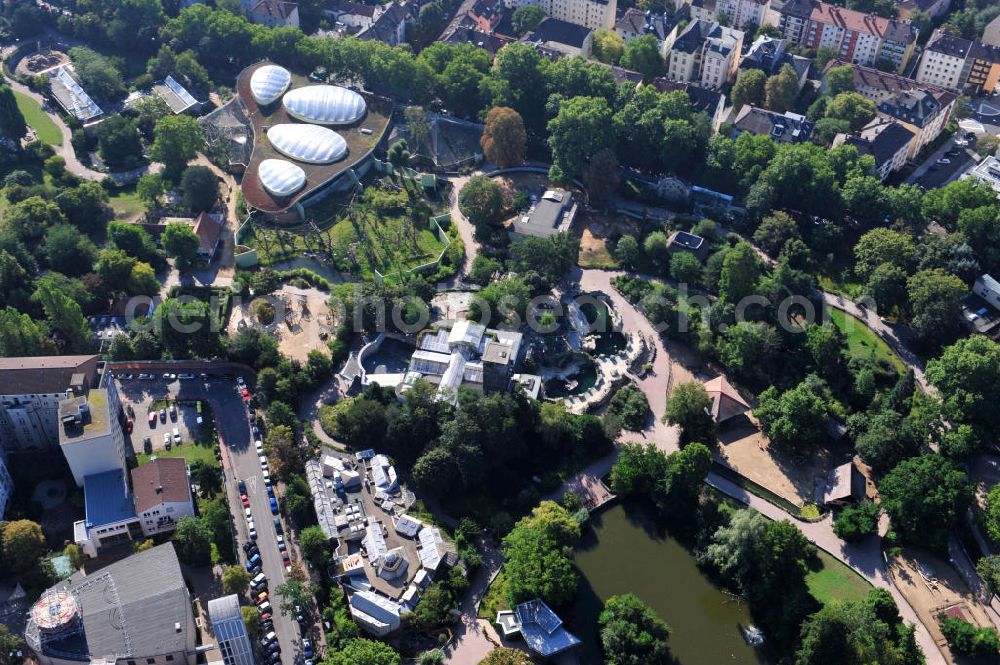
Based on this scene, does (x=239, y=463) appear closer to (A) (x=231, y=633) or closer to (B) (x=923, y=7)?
(A) (x=231, y=633)

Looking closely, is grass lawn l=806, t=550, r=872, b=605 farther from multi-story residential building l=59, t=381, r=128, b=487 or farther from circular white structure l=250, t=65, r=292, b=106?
circular white structure l=250, t=65, r=292, b=106

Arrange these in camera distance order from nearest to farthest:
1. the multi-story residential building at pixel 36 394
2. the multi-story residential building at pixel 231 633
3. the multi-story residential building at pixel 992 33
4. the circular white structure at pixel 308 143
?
1. the multi-story residential building at pixel 231 633
2. the multi-story residential building at pixel 36 394
3. the circular white structure at pixel 308 143
4. the multi-story residential building at pixel 992 33

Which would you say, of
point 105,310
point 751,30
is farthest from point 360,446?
point 751,30

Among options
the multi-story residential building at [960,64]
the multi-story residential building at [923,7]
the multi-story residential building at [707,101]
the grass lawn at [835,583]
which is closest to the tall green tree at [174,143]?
the multi-story residential building at [707,101]

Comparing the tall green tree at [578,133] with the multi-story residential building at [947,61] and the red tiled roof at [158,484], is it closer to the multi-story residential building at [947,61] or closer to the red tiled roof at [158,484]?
the multi-story residential building at [947,61]

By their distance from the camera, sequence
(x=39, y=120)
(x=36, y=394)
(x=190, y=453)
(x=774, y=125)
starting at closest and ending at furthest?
(x=36, y=394), (x=190, y=453), (x=774, y=125), (x=39, y=120)

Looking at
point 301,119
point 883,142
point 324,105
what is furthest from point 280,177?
point 883,142

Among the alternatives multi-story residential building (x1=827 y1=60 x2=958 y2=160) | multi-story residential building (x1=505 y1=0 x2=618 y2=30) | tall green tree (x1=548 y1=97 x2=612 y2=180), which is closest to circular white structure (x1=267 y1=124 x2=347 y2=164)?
tall green tree (x1=548 y1=97 x2=612 y2=180)
